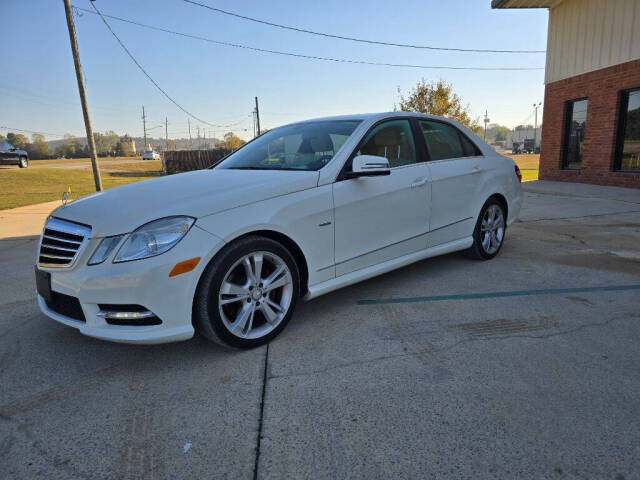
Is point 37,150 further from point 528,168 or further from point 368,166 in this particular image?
point 368,166

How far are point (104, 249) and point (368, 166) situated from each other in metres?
1.86

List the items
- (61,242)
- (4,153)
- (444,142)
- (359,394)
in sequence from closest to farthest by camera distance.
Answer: (359,394) → (61,242) → (444,142) → (4,153)

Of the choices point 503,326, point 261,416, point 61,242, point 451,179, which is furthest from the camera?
point 451,179

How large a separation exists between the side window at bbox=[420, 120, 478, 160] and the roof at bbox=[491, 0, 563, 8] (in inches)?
455

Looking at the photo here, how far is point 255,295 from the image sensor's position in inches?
118

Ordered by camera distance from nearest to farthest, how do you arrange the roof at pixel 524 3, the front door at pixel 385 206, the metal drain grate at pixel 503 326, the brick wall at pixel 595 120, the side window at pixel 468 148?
the metal drain grate at pixel 503 326, the front door at pixel 385 206, the side window at pixel 468 148, the brick wall at pixel 595 120, the roof at pixel 524 3

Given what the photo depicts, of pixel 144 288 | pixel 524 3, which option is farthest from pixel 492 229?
pixel 524 3

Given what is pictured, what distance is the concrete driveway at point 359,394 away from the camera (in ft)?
6.49

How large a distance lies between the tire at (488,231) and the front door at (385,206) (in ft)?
3.27

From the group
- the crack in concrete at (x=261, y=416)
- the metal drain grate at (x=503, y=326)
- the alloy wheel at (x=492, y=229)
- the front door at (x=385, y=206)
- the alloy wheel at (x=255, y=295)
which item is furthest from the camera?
the alloy wheel at (x=492, y=229)

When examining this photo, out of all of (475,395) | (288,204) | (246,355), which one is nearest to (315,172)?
(288,204)

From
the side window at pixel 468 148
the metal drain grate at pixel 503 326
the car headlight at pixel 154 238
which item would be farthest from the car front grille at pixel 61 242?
the side window at pixel 468 148

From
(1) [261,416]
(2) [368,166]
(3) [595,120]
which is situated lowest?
(1) [261,416]

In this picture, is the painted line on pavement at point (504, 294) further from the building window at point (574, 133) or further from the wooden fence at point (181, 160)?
the wooden fence at point (181, 160)
